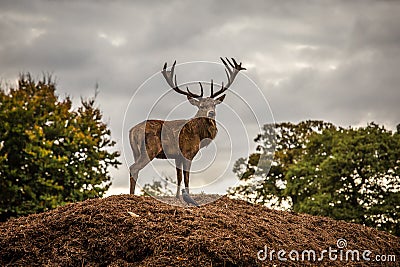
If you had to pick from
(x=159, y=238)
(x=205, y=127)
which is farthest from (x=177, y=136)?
(x=159, y=238)

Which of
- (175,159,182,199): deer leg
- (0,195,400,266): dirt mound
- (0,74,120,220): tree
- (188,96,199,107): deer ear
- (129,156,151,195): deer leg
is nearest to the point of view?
(0,195,400,266): dirt mound

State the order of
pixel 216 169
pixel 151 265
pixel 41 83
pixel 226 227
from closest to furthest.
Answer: pixel 151 265
pixel 226 227
pixel 216 169
pixel 41 83

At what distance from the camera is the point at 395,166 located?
17.6 meters

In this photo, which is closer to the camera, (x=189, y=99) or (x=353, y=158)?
(x=189, y=99)

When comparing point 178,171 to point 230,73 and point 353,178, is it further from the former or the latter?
point 353,178

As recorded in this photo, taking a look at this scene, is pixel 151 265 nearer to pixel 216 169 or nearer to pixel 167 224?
pixel 167 224

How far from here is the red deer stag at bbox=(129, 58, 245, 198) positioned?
8359mm

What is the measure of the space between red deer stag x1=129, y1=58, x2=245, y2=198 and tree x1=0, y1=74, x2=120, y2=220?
9343 millimetres

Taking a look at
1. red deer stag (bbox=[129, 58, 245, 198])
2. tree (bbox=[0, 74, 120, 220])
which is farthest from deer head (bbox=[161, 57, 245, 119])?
tree (bbox=[0, 74, 120, 220])

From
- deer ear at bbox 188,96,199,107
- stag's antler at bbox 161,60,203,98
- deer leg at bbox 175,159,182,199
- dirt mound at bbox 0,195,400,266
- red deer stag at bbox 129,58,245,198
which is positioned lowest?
dirt mound at bbox 0,195,400,266

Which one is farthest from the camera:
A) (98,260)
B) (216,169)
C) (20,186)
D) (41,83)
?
(41,83)

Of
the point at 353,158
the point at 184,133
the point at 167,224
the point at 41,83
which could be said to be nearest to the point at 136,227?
the point at 167,224

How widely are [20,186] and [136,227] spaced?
11047 millimetres

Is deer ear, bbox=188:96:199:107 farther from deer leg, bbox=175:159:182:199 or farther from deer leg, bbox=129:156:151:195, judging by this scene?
deer leg, bbox=129:156:151:195
